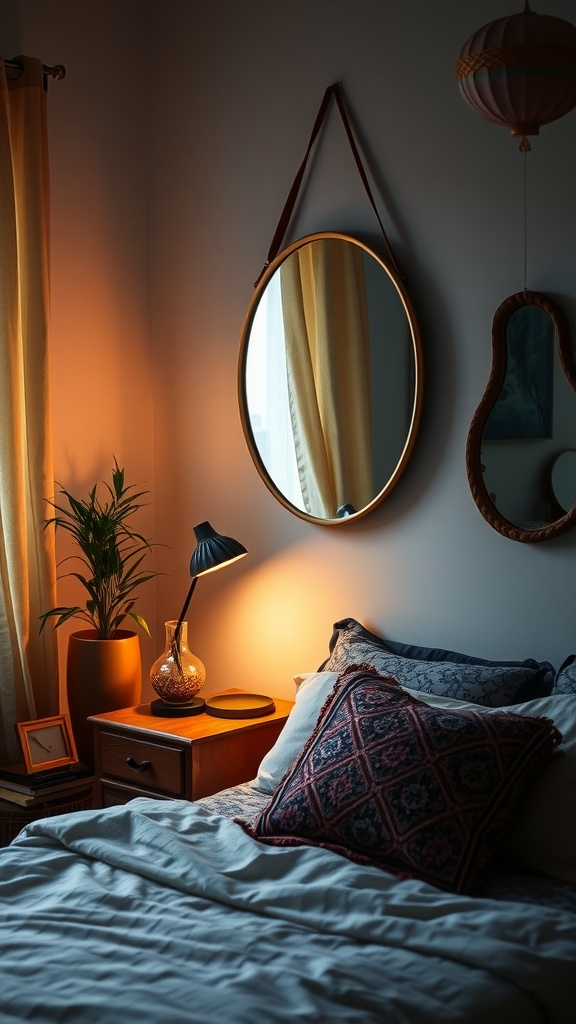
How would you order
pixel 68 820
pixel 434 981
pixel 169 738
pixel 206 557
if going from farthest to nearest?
pixel 206 557 < pixel 169 738 < pixel 68 820 < pixel 434 981

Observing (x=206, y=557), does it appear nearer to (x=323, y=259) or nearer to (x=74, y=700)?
(x=74, y=700)

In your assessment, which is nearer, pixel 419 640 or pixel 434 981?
pixel 434 981

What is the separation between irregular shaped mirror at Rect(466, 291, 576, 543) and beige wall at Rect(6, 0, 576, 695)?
62mm

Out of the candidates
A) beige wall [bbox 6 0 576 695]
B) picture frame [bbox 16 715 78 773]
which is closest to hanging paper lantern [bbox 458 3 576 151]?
beige wall [bbox 6 0 576 695]

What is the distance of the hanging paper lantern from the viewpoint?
1.97 metres

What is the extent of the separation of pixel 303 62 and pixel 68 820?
2204 millimetres

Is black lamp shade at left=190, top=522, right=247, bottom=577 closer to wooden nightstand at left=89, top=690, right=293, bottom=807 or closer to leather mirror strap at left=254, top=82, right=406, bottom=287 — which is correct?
wooden nightstand at left=89, top=690, right=293, bottom=807

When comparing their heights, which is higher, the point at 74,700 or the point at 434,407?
the point at 434,407

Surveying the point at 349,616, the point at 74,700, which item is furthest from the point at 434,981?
the point at 74,700

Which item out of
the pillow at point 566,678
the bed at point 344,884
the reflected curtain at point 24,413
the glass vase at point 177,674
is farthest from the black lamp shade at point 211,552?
the pillow at point 566,678

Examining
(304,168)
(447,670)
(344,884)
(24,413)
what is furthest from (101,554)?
(344,884)

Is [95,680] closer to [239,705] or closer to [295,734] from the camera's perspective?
[239,705]

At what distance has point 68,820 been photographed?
2.17 meters

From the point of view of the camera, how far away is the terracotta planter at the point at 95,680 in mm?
3139
